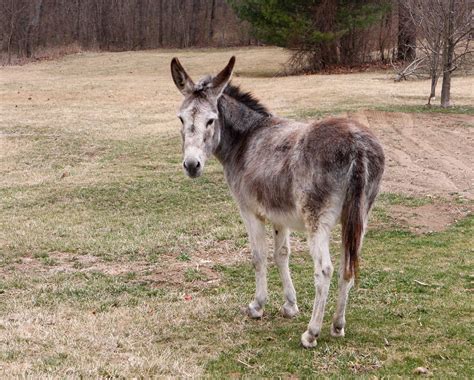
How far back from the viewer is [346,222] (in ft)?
16.1

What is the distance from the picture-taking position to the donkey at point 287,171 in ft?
16.2

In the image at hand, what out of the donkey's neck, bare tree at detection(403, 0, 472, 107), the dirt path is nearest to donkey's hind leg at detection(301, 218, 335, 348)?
the donkey's neck

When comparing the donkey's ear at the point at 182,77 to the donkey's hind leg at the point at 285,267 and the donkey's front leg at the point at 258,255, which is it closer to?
the donkey's front leg at the point at 258,255

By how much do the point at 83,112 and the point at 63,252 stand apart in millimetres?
14508

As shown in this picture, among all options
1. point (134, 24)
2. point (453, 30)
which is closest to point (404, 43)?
point (453, 30)

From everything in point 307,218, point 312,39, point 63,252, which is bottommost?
point 63,252

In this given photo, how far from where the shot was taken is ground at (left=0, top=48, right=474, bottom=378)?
5.07 m

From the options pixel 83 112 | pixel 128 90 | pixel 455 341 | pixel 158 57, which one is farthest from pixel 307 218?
pixel 158 57

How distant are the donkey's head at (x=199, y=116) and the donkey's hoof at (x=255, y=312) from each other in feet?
5.00

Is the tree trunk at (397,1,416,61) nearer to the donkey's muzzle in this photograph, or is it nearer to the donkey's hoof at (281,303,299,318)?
the donkey's hoof at (281,303,299,318)

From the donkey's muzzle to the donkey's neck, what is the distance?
803 mm

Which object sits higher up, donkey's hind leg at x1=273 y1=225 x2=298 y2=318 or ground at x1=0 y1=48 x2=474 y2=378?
donkey's hind leg at x1=273 y1=225 x2=298 y2=318

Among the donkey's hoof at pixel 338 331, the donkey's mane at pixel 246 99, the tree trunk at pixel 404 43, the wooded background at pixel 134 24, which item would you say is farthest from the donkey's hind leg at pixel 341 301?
the wooded background at pixel 134 24

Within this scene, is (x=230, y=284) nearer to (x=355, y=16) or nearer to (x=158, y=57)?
(x=355, y=16)
